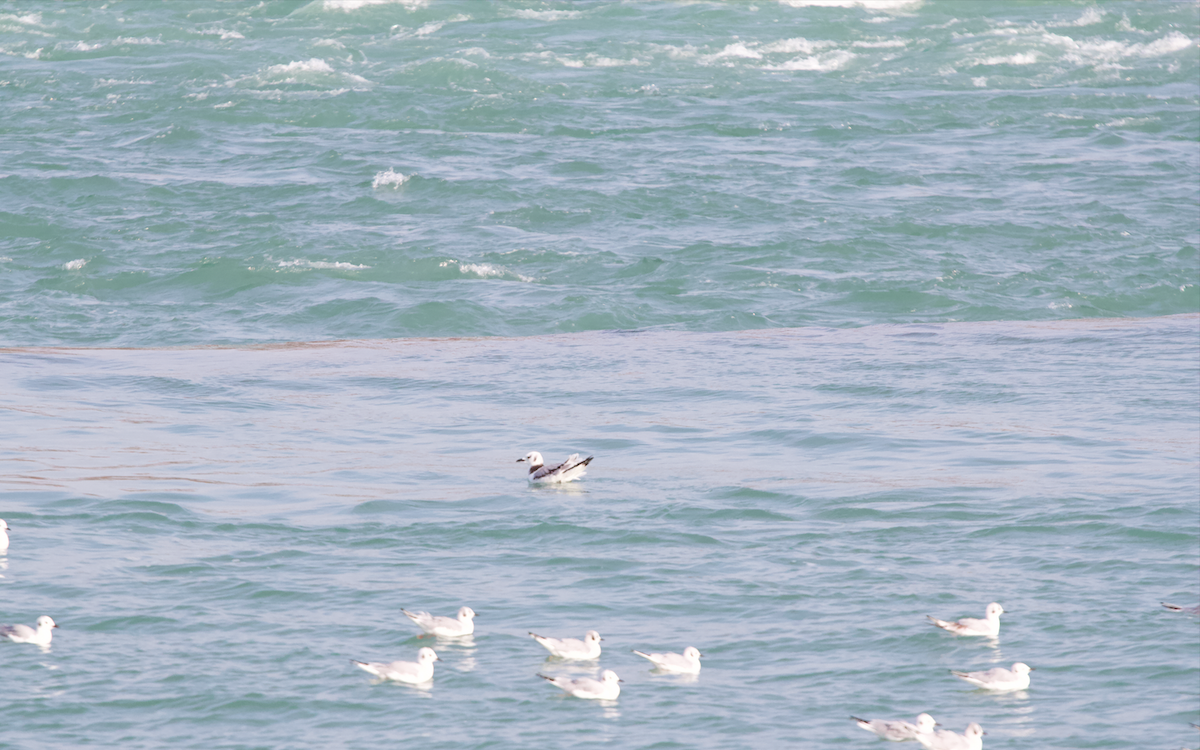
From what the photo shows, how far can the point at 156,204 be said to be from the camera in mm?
31750

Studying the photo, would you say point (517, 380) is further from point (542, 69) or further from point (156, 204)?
point (542, 69)

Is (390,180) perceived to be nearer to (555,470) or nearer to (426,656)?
(555,470)

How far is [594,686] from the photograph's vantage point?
11234 mm

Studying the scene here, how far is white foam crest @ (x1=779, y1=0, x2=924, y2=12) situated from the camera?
1874 inches

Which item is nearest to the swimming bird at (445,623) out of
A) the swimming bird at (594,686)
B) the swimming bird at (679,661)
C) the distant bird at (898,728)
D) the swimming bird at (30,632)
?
the swimming bird at (594,686)

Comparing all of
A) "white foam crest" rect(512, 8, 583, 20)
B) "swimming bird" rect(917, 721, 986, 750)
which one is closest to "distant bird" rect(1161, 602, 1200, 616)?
"swimming bird" rect(917, 721, 986, 750)

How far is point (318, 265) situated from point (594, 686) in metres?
18.6

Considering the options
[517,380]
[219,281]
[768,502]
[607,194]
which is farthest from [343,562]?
[607,194]

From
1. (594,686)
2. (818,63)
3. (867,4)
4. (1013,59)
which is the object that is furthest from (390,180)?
(594,686)

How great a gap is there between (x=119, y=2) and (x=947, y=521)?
38.7 metres

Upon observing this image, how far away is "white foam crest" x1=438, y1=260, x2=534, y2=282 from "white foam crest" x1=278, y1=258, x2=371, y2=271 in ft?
4.96

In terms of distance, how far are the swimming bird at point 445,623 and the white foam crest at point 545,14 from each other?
35.8 m

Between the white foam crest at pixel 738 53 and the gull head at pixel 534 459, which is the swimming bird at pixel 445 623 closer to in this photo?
the gull head at pixel 534 459

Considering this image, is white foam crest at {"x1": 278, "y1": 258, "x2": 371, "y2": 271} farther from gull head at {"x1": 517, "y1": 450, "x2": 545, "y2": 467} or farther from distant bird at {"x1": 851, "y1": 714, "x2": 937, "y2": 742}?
distant bird at {"x1": 851, "y1": 714, "x2": 937, "y2": 742}
